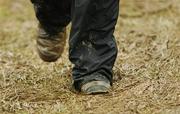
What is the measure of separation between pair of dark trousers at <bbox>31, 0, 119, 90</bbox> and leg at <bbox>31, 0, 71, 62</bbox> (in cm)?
42

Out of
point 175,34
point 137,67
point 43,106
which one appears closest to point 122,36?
point 175,34

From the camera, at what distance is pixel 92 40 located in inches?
179

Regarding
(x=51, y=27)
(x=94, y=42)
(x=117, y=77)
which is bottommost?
(x=117, y=77)

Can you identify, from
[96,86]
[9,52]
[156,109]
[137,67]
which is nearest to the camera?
[156,109]

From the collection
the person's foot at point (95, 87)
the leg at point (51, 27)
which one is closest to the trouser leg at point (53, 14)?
the leg at point (51, 27)

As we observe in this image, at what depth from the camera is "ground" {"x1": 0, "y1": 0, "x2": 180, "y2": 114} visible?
4219mm

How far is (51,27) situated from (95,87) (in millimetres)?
923

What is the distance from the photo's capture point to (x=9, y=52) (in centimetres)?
681

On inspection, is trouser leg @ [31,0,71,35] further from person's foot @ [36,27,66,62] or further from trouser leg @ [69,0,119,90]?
trouser leg @ [69,0,119,90]

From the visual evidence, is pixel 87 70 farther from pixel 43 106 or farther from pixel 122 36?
pixel 122 36

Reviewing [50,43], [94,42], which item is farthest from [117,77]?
[50,43]

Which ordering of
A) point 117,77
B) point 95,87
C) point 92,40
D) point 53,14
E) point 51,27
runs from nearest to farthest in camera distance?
1. point 95,87
2. point 92,40
3. point 117,77
4. point 53,14
5. point 51,27

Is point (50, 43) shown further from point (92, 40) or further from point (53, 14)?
point (92, 40)

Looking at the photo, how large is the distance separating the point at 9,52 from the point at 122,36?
1226 millimetres
